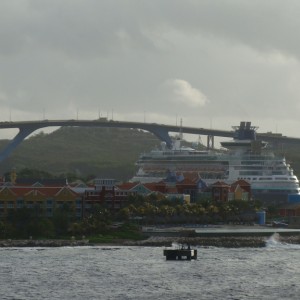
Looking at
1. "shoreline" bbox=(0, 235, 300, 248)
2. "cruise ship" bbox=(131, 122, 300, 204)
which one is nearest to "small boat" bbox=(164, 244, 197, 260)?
"shoreline" bbox=(0, 235, 300, 248)

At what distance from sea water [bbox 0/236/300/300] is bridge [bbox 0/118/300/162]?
267 ft

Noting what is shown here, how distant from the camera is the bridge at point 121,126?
184 meters

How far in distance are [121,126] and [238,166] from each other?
34402mm

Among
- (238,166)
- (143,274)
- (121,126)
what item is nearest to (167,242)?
(143,274)

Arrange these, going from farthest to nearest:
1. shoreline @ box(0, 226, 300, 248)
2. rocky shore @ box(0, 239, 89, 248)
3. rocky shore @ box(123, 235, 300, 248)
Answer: rocky shore @ box(123, 235, 300, 248)
shoreline @ box(0, 226, 300, 248)
rocky shore @ box(0, 239, 89, 248)

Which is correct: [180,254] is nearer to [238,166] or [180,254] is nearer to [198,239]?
[198,239]

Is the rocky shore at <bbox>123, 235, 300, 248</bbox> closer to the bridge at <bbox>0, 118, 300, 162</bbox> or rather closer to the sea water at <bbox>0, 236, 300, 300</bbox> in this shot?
the sea water at <bbox>0, 236, 300, 300</bbox>

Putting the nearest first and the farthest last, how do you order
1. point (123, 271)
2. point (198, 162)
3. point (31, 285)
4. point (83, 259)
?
point (31, 285) → point (123, 271) → point (83, 259) → point (198, 162)

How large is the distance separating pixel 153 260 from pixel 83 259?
4070 mm

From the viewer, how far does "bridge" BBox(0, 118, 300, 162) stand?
7249 inches

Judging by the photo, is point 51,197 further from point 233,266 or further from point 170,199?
point 233,266

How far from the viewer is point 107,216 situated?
118188 mm

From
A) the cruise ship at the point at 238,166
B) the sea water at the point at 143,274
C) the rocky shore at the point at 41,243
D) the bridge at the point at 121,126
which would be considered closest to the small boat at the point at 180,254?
the sea water at the point at 143,274

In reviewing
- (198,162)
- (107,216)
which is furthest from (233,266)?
(198,162)
